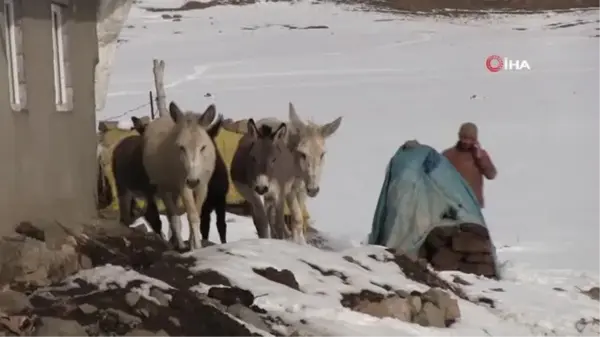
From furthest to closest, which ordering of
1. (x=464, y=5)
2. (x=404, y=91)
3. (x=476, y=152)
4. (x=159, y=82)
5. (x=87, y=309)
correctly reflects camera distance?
1. (x=464, y=5)
2. (x=404, y=91)
3. (x=159, y=82)
4. (x=476, y=152)
5. (x=87, y=309)

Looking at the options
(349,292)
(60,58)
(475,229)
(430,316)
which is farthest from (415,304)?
(60,58)

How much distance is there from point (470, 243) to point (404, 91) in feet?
2.55

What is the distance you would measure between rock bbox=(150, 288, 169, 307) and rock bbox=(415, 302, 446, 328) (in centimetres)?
69

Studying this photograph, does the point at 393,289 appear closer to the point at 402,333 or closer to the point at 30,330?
the point at 402,333

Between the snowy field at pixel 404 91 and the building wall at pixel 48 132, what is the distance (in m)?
0.53

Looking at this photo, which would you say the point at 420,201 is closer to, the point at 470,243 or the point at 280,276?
the point at 470,243

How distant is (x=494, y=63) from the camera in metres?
3.18

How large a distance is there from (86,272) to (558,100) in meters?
2.08

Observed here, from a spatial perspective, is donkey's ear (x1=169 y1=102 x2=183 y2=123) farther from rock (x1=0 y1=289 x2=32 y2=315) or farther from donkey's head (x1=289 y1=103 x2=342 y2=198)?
rock (x1=0 y1=289 x2=32 y2=315)

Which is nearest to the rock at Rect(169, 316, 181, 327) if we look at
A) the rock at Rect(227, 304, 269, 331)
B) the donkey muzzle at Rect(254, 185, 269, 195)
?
the rock at Rect(227, 304, 269, 331)

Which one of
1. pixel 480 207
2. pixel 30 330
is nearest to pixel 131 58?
pixel 480 207

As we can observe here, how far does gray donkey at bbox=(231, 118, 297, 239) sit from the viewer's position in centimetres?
221

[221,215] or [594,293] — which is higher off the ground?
[221,215]

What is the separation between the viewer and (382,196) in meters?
2.70
